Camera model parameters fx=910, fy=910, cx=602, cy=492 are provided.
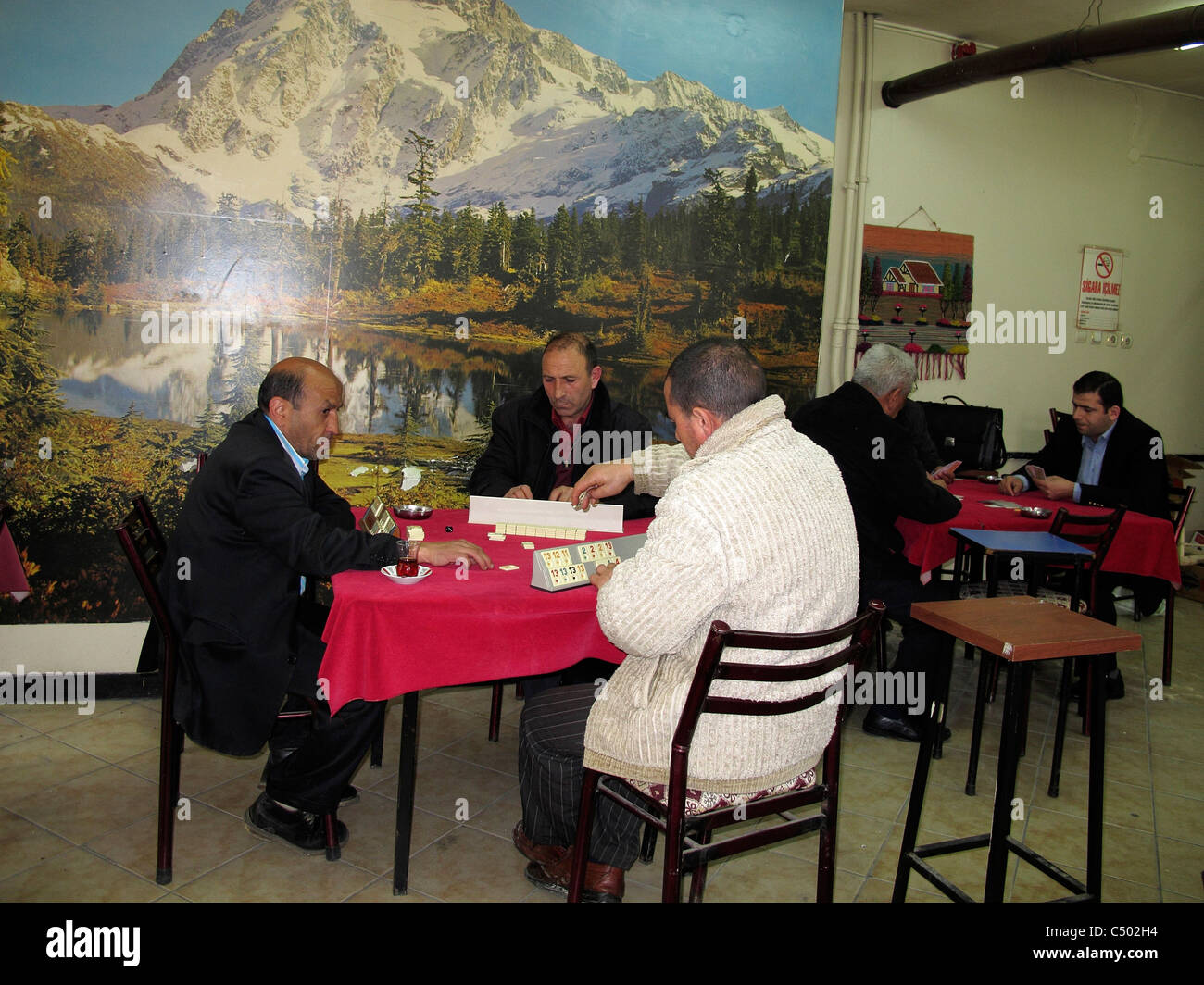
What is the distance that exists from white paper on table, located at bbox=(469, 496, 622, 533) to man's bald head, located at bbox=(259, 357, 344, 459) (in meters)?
0.53

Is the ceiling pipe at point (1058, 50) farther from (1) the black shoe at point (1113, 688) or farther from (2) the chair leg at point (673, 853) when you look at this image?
(2) the chair leg at point (673, 853)

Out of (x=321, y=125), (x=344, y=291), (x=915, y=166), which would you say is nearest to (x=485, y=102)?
(x=321, y=125)

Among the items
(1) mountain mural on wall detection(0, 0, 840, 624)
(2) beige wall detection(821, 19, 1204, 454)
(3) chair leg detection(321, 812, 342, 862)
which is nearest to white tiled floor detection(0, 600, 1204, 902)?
(3) chair leg detection(321, 812, 342, 862)

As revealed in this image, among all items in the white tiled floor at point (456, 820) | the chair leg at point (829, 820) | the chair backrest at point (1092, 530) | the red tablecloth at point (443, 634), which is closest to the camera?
the chair leg at point (829, 820)

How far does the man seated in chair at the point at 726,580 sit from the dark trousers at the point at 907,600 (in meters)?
1.82

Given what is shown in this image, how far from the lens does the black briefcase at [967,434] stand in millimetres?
5660

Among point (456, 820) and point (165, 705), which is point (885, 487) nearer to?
point (456, 820)

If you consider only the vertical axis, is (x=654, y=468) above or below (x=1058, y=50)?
below

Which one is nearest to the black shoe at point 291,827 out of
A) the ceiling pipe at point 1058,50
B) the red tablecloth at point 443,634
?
the red tablecloth at point 443,634

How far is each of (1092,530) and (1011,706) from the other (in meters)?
1.86

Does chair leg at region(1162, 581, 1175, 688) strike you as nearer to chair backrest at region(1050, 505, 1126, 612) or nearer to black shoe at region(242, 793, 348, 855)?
chair backrest at region(1050, 505, 1126, 612)

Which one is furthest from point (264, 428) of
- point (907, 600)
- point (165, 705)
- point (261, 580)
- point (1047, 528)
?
point (1047, 528)

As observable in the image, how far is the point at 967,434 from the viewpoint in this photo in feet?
18.8

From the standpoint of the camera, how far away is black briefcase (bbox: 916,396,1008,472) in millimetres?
5660
